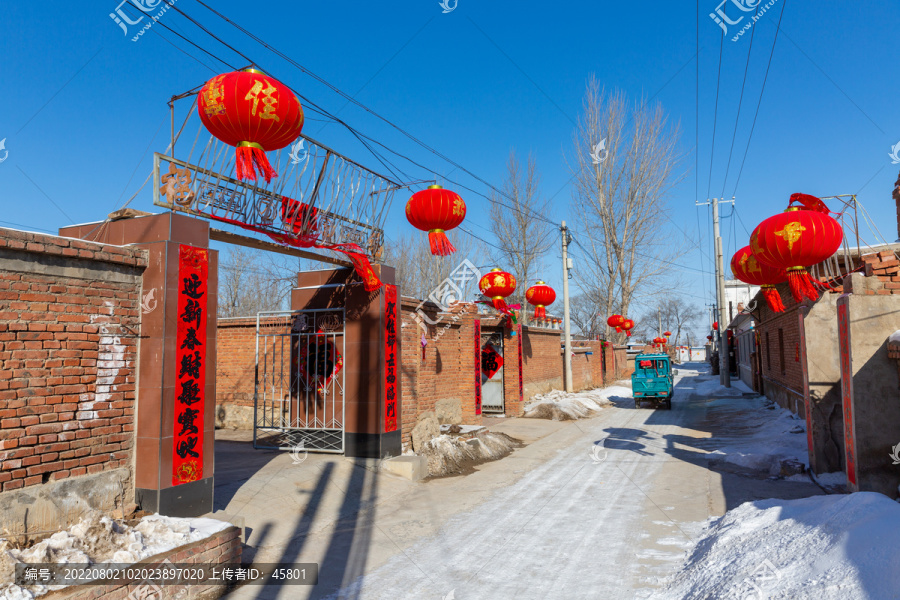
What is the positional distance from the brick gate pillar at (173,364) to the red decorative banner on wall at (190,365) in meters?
0.01

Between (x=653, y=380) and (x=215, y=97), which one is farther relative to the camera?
(x=653, y=380)

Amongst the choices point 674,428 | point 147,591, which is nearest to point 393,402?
point 147,591

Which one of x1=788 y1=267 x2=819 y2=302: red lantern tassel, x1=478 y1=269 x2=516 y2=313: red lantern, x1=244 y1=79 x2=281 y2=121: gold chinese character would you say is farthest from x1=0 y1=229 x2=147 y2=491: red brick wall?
x1=478 y1=269 x2=516 y2=313: red lantern

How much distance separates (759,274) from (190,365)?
27.7 ft

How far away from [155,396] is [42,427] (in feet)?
3.21

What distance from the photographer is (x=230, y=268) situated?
91.6ft

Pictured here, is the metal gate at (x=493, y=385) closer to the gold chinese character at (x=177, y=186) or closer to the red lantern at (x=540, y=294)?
the red lantern at (x=540, y=294)

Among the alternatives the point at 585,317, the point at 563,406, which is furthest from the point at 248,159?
the point at 585,317

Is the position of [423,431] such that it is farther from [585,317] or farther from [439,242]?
[585,317]

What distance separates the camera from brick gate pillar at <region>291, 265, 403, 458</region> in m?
8.98

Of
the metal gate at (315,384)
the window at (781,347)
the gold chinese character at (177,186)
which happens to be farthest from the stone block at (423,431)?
the window at (781,347)

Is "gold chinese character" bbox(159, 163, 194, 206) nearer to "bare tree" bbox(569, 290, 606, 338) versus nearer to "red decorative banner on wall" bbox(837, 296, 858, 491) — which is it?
"red decorative banner on wall" bbox(837, 296, 858, 491)

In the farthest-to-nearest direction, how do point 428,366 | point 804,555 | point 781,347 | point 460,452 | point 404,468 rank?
1. point 781,347
2. point 428,366
3. point 460,452
4. point 404,468
5. point 804,555

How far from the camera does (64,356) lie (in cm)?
470
